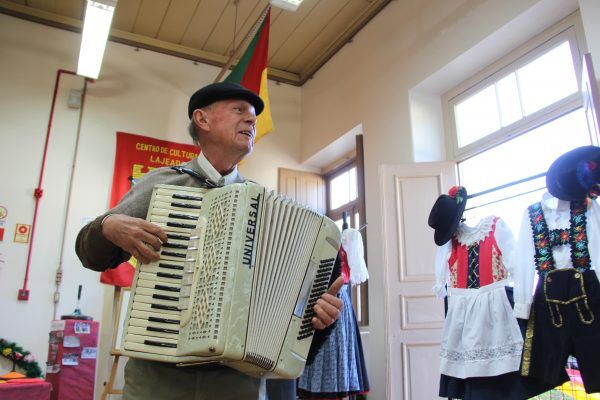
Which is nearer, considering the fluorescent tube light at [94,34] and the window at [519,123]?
the window at [519,123]

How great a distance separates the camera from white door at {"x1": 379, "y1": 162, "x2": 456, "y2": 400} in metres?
3.68

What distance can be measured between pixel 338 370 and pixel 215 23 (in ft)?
13.4

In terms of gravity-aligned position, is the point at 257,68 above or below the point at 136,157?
above

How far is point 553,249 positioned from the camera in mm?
2246

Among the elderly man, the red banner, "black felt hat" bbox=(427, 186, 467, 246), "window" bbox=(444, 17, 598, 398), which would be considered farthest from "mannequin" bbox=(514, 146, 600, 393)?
the red banner

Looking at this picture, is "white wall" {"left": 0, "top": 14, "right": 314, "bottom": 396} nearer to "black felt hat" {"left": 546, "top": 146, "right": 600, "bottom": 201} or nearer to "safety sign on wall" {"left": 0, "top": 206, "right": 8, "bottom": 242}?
"safety sign on wall" {"left": 0, "top": 206, "right": 8, "bottom": 242}

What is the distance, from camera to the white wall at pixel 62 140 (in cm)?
479

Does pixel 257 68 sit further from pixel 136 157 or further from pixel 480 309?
pixel 480 309

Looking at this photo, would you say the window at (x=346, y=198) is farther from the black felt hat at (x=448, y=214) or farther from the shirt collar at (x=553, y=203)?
the shirt collar at (x=553, y=203)

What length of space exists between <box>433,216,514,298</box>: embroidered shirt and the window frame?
1.29 meters

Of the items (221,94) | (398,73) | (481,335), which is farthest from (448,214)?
(398,73)

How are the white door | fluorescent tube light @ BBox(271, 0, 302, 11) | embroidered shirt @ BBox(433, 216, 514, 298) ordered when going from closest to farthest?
1. embroidered shirt @ BBox(433, 216, 514, 298)
2. the white door
3. fluorescent tube light @ BBox(271, 0, 302, 11)

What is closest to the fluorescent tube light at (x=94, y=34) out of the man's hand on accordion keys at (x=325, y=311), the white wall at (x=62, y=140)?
the white wall at (x=62, y=140)

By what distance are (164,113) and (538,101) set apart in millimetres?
4019
